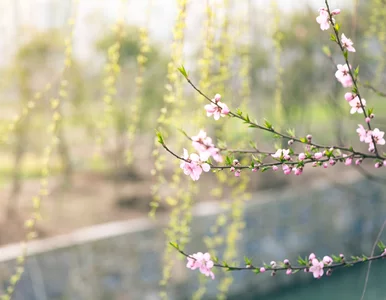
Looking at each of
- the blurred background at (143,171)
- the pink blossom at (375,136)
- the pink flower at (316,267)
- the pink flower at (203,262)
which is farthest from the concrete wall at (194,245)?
the pink blossom at (375,136)

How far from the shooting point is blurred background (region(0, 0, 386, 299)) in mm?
3240

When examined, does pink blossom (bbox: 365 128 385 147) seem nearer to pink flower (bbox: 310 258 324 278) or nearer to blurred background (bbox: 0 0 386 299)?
pink flower (bbox: 310 258 324 278)

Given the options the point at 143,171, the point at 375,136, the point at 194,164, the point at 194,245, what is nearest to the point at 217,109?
the point at 194,164

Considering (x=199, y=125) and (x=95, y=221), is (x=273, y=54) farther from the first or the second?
(x=199, y=125)

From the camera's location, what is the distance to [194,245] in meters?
3.86

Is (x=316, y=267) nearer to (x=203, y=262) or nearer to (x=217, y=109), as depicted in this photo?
(x=203, y=262)

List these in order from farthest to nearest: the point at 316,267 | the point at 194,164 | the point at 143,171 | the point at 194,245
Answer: the point at 143,171 < the point at 194,245 < the point at 316,267 < the point at 194,164

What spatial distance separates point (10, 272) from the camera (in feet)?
9.65

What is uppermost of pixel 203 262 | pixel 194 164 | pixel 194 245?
pixel 194 164

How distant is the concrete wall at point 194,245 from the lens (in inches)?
125

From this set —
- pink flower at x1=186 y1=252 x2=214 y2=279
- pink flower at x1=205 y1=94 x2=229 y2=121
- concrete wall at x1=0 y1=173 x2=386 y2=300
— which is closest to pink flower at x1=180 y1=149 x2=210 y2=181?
pink flower at x1=205 y1=94 x2=229 y2=121

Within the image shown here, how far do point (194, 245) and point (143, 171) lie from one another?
34.1 inches

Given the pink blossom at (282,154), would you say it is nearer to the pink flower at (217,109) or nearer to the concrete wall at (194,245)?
the pink flower at (217,109)

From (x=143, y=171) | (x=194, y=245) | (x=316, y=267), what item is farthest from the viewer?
(x=143, y=171)
